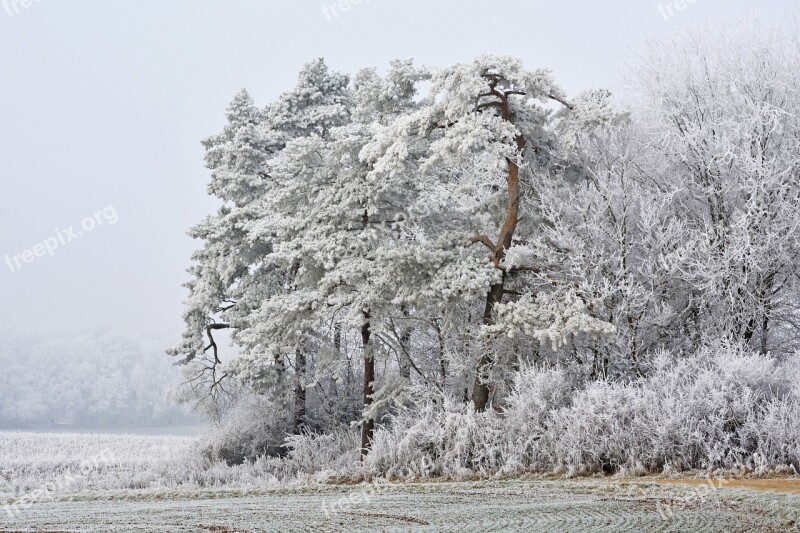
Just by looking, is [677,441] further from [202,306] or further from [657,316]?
[202,306]

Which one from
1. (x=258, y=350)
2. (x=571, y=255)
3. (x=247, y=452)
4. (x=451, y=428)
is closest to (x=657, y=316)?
(x=571, y=255)

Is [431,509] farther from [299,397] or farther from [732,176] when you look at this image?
[299,397]

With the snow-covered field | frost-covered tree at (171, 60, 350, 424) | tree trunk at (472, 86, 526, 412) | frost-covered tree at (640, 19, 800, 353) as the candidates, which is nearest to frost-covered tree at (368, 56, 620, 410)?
tree trunk at (472, 86, 526, 412)

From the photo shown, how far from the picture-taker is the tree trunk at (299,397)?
21609mm

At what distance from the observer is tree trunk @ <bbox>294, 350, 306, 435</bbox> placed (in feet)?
70.9

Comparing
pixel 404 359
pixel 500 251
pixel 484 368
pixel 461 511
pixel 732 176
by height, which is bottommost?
pixel 461 511

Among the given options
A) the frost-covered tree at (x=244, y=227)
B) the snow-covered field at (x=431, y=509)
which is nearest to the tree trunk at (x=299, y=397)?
the frost-covered tree at (x=244, y=227)

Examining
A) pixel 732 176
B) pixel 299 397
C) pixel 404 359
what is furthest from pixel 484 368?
pixel 299 397

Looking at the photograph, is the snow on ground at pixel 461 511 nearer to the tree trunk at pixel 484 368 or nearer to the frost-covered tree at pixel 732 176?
the tree trunk at pixel 484 368

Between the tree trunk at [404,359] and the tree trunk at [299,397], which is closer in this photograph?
the tree trunk at [404,359]

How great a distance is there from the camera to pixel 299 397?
878 inches

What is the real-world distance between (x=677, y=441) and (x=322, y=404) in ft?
38.9

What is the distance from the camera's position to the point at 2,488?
19266 millimetres

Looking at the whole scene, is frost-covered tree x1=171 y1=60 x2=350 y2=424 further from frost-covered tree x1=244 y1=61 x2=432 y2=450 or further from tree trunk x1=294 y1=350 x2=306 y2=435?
frost-covered tree x1=244 y1=61 x2=432 y2=450
